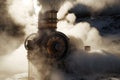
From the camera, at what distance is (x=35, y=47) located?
91.9 ft

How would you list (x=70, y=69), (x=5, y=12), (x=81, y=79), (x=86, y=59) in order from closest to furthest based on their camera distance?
(x=81, y=79) → (x=70, y=69) → (x=86, y=59) → (x=5, y=12)

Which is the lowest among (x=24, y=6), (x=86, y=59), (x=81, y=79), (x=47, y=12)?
(x=81, y=79)

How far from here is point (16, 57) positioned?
43344mm

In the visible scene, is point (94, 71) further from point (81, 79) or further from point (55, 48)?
point (55, 48)

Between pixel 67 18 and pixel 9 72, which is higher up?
pixel 67 18

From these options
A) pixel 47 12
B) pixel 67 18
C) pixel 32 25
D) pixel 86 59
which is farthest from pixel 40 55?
pixel 32 25

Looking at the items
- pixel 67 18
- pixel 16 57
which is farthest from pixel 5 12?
pixel 67 18

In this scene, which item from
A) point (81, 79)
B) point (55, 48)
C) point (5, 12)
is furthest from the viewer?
point (5, 12)

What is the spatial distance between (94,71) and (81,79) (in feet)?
13.8

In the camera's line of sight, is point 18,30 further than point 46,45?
Yes

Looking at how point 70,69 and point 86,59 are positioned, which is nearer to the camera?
point 70,69

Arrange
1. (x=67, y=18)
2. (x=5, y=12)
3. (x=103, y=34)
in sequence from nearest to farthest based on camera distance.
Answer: (x=67, y=18)
(x=5, y=12)
(x=103, y=34)

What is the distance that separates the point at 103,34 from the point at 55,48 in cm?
3910

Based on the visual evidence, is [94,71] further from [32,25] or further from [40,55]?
[32,25]
